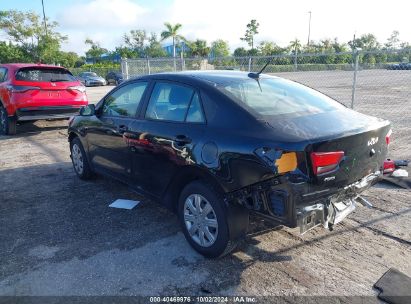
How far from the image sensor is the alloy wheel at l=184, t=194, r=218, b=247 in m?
3.24

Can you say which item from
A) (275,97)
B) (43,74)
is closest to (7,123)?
(43,74)

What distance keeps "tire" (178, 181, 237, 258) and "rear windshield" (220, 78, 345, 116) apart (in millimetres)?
846

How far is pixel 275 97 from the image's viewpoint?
11.8 feet

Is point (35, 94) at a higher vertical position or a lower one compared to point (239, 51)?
lower

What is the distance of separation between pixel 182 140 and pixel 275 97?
40.4 inches

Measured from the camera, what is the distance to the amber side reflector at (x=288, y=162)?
8.78 feet

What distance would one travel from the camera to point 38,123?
11008 millimetres

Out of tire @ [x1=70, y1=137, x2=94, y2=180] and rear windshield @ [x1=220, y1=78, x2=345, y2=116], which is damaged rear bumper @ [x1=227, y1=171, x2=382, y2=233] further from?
→ tire @ [x1=70, y1=137, x2=94, y2=180]

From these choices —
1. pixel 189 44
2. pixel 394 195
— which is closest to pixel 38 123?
pixel 394 195

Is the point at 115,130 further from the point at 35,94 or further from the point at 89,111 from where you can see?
the point at 35,94

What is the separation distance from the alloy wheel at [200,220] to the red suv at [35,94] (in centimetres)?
668

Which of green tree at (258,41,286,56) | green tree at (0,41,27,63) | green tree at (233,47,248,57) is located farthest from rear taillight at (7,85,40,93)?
green tree at (233,47,248,57)

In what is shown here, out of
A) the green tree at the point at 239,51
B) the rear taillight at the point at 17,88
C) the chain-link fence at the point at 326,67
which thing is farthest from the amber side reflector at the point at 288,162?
the green tree at the point at 239,51

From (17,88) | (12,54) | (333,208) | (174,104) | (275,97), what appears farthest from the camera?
(12,54)
